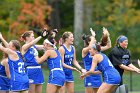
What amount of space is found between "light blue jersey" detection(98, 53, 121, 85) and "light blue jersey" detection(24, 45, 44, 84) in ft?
7.76

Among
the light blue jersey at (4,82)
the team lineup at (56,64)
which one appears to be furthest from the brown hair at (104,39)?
the light blue jersey at (4,82)

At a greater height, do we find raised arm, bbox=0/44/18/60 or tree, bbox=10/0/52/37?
tree, bbox=10/0/52/37

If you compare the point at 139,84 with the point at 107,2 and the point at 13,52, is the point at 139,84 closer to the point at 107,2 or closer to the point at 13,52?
the point at 13,52

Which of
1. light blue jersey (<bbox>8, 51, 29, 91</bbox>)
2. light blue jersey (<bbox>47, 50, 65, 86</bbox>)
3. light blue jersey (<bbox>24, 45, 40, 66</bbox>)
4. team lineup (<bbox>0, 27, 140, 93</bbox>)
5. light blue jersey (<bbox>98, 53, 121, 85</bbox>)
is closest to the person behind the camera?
light blue jersey (<bbox>8, 51, 29, 91</bbox>)

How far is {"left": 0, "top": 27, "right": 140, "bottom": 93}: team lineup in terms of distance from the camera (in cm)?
1620

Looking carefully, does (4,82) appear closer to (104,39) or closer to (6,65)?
(6,65)

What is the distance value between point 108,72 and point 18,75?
2254 mm

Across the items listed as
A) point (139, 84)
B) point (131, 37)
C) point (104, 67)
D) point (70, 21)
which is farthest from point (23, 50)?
point (70, 21)

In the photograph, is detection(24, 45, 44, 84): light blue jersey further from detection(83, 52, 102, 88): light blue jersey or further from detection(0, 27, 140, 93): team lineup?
detection(83, 52, 102, 88): light blue jersey

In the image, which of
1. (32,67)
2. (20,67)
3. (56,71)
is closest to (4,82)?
(32,67)

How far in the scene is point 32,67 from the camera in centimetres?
1847

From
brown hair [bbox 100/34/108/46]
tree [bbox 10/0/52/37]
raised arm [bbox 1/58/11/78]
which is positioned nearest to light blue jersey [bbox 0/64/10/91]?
raised arm [bbox 1/58/11/78]

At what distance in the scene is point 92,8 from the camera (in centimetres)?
4688

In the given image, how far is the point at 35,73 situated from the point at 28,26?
78.9ft
